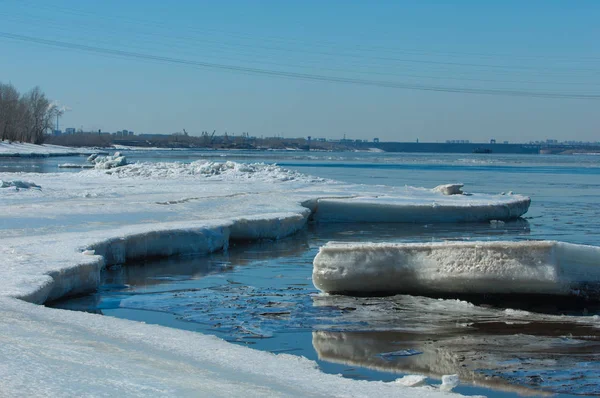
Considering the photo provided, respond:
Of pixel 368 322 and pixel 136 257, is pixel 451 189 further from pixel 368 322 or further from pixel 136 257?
pixel 368 322

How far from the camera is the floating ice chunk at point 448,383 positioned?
5.56 meters

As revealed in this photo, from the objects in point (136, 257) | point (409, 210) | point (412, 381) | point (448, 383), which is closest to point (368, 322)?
point (448, 383)

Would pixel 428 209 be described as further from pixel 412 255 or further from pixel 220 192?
pixel 412 255

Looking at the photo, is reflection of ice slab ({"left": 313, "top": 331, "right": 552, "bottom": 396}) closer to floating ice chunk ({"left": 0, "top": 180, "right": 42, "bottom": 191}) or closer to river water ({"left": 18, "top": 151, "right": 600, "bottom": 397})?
river water ({"left": 18, "top": 151, "right": 600, "bottom": 397})

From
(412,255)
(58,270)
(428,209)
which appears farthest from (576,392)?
(428,209)

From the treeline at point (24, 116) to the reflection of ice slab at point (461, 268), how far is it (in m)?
89.0

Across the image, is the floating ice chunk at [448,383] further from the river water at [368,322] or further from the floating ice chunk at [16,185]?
the floating ice chunk at [16,185]

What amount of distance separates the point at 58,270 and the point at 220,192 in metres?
13.5

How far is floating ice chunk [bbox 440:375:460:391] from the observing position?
18.2 feet

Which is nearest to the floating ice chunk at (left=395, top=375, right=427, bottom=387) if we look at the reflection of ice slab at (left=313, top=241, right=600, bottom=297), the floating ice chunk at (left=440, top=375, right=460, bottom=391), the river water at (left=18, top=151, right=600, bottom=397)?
the floating ice chunk at (left=440, top=375, right=460, bottom=391)

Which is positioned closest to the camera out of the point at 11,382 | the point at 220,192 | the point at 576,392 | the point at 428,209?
the point at 11,382

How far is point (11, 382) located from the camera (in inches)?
167

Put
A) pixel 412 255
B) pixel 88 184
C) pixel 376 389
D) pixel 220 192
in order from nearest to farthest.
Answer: pixel 376 389 → pixel 412 255 → pixel 220 192 → pixel 88 184

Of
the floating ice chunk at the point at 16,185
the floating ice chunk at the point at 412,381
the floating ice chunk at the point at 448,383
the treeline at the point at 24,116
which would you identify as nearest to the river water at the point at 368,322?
the floating ice chunk at the point at 448,383
